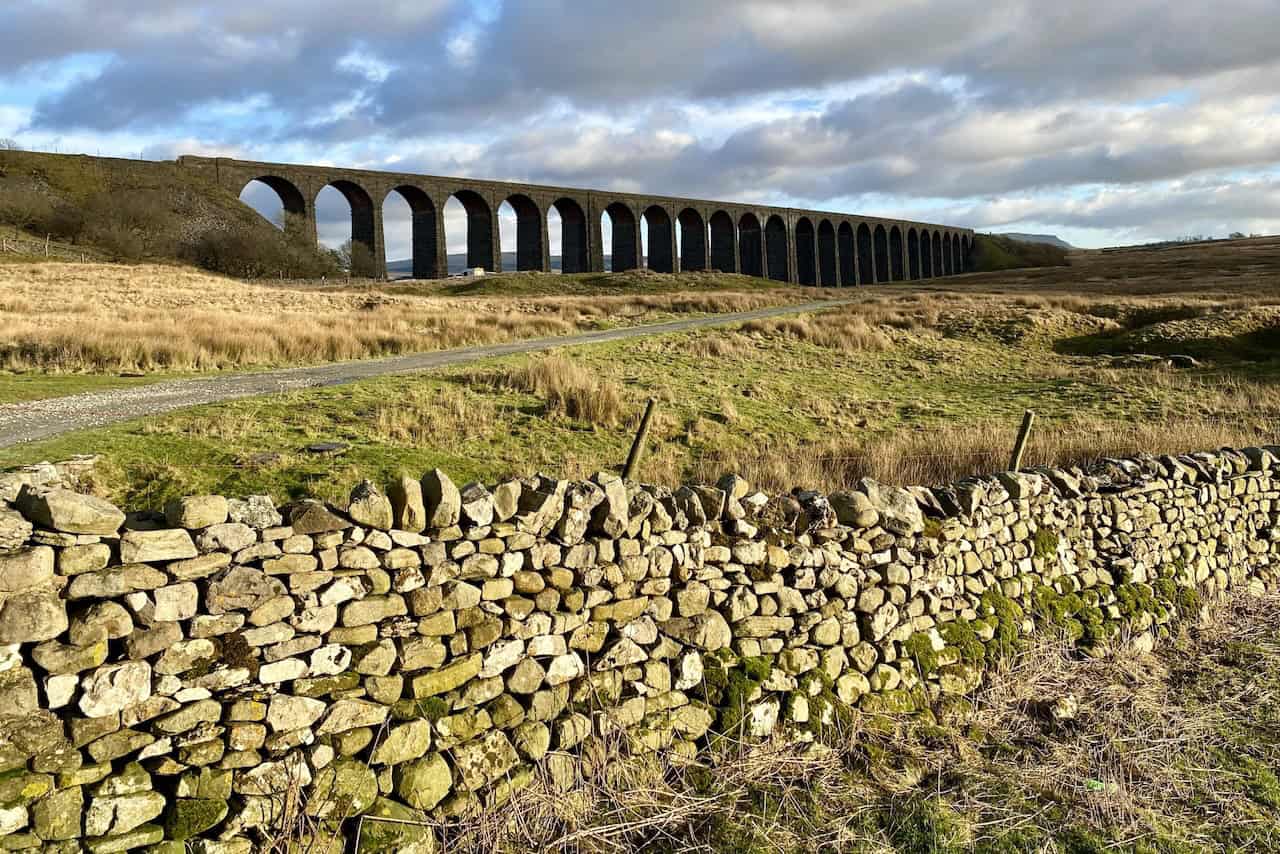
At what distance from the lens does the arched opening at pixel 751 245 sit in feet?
290

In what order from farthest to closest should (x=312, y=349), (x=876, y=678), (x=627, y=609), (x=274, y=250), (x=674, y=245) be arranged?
(x=674, y=245), (x=274, y=250), (x=312, y=349), (x=876, y=678), (x=627, y=609)

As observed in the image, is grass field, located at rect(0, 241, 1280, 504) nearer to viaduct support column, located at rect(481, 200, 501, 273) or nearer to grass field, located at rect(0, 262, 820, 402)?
grass field, located at rect(0, 262, 820, 402)

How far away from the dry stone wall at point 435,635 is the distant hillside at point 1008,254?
449 ft

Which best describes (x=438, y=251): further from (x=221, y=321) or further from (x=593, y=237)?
(x=221, y=321)

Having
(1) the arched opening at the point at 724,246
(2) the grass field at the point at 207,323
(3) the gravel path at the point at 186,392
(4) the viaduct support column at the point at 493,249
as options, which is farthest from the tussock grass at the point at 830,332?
(1) the arched opening at the point at 724,246

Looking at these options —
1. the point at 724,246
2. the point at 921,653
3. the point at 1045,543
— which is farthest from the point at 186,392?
the point at 724,246

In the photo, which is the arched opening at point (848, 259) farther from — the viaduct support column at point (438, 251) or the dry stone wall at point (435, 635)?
the dry stone wall at point (435, 635)

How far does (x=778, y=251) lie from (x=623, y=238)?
80.6 feet

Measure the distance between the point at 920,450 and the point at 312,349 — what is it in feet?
40.9

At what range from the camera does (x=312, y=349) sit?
1711 cm

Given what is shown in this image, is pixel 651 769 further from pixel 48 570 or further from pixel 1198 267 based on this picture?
pixel 1198 267

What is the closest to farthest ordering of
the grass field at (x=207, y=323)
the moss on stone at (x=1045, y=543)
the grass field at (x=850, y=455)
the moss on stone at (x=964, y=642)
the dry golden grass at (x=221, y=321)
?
the grass field at (x=850, y=455)
the moss on stone at (x=964, y=642)
the moss on stone at (x=1045, y=543)
the grass field at (x=207, y=323)
the dry golden grass at (x=221, y=321)

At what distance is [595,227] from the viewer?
236ft

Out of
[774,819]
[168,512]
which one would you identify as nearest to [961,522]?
[774,819]
